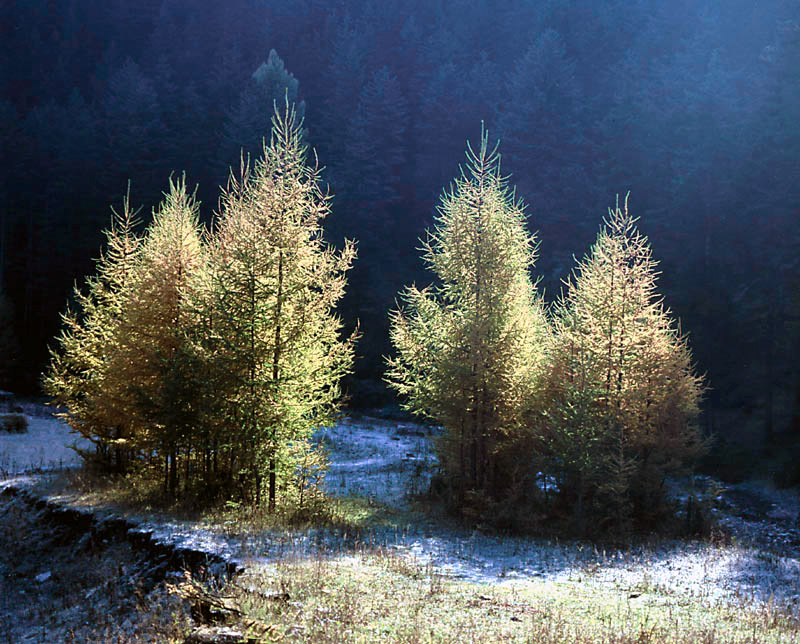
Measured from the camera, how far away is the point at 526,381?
642 inches

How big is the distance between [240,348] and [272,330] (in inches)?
33.0

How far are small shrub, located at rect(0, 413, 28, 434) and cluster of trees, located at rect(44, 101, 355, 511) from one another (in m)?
14.2

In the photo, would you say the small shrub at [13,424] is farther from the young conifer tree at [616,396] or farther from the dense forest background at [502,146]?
the young conifer tree at [616,396]

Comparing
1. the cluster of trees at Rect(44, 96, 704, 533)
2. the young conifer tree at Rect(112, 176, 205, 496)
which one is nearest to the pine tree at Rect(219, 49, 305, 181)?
the cluster of trees at Rect(44, 96, 704, 533)

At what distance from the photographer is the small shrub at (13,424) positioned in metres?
27.4

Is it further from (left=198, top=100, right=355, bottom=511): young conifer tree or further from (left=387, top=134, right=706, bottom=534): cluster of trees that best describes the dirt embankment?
(left=387, top=134, right=706, bottom=534): cluster of trees

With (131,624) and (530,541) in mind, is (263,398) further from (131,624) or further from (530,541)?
(530,541)

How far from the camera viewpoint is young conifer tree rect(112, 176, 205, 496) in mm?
14219

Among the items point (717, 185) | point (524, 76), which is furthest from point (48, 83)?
point (717, 185)

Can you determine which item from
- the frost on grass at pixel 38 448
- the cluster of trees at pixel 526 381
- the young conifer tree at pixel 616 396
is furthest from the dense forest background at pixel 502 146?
the cluster of trees at pixel 526 381

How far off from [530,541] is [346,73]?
52.9m

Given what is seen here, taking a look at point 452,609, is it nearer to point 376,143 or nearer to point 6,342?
point 6,342

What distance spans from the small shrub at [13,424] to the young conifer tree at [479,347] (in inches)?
781

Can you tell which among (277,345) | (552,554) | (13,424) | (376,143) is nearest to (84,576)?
(277,345)
